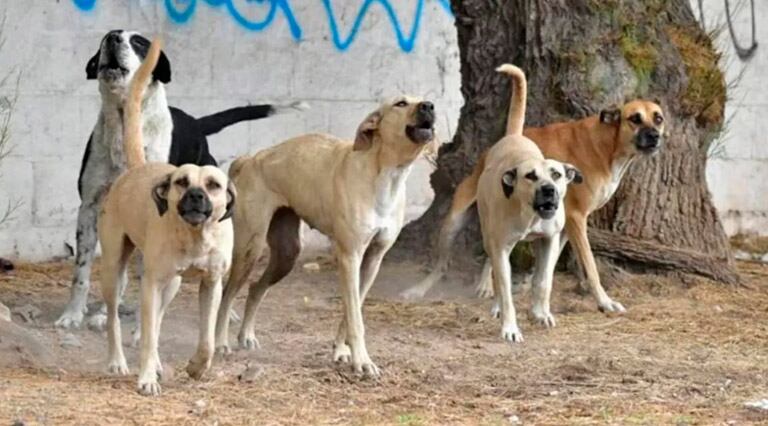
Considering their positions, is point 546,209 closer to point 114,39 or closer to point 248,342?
point 248,342

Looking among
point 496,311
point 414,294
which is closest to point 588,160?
point 496,311

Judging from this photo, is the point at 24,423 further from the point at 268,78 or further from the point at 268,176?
the point at 268,78

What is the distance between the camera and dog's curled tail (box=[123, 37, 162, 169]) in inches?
296

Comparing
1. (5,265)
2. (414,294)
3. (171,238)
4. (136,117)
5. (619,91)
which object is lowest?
(5,265)

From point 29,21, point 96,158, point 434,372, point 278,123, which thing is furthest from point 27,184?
point 434,372

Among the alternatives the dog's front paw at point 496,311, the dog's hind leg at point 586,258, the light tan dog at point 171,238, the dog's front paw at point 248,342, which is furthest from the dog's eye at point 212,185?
the dog's hind leg at point 586,258

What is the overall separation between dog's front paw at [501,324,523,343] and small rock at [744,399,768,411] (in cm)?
187

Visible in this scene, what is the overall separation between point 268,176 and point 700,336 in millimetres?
2544

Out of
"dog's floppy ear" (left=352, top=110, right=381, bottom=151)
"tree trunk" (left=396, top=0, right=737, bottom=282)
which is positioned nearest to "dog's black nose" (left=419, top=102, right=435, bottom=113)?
"dog's floppy ear" (left=352, top=110, right=381, bottom=151)

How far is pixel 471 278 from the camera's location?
1028 cm

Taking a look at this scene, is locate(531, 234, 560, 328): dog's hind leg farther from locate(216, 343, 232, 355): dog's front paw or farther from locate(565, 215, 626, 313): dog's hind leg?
locate(216, 343, 232, 355): dog's front paw

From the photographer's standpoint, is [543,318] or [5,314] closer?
[5,314]

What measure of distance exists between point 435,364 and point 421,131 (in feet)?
3.92

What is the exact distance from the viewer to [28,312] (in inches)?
348
